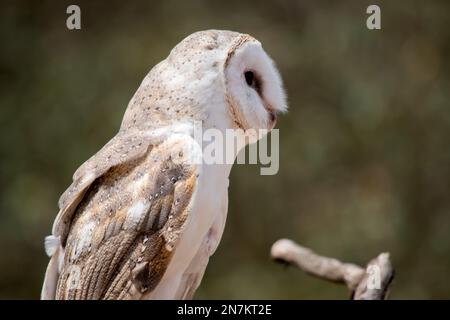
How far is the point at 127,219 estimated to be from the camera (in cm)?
184

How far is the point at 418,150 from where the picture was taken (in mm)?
4863

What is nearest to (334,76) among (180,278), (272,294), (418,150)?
(418,150)

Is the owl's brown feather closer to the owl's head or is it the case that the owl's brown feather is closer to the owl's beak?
the owl's head

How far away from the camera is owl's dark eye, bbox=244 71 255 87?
6.61 ft

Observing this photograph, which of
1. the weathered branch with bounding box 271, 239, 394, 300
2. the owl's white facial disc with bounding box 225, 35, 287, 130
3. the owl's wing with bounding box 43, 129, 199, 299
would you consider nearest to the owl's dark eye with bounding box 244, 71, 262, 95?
the owl's white facial disc with bounding box 225, 35, 287, 130

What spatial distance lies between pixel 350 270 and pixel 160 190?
82cm

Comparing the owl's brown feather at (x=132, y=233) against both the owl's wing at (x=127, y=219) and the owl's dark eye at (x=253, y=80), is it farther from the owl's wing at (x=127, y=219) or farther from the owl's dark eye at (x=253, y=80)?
the owl's dark eye at (x=253, y=80)

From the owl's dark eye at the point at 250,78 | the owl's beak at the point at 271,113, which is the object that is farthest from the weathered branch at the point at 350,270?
the owl's dark eye at the point at 250,78

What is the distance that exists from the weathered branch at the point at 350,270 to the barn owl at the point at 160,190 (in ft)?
1.90

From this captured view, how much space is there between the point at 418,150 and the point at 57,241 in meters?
3.24

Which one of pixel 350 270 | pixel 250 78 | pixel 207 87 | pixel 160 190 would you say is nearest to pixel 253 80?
pixel 250 78

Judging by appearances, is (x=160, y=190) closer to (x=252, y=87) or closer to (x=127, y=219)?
(x=127, y=219)

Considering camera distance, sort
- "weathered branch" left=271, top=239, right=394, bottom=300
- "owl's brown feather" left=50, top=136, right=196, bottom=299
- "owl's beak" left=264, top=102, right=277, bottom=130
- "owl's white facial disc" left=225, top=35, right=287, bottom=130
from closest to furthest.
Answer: "owl's brown feather" left=50, top=136, right=196, bottom=299 → "owl's white facial disc" left=225, top=35, right=287, bottom=130 → "owl's beak" left=264, top=102, right=277, bottom=130 → "weathered branch" left=271, top=239, right=394, bottom=300

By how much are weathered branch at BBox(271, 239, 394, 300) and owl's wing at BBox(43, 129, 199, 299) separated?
2.42 feet
